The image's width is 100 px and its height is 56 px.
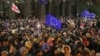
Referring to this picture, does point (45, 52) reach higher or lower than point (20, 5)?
higher

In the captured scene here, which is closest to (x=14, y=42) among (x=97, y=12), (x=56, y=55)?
(x=56, y=55)

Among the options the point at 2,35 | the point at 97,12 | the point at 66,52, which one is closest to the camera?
the point at 66,52

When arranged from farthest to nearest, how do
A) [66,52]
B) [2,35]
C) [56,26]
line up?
1. [56,26]
2. [2,35]
3. [66,52]

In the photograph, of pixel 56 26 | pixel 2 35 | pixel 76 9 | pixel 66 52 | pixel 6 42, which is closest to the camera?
pixel 66 52

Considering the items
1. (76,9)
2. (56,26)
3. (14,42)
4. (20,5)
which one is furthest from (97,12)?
(14,42)

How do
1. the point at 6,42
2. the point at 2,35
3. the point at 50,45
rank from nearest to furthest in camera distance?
the point at 50,45, the point at 6,42, the point at 2,35

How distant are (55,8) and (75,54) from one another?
168ft

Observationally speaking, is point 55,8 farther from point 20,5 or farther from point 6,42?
point 6,42

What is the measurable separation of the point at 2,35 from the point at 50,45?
3.96 metres

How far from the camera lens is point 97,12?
61.6 meters

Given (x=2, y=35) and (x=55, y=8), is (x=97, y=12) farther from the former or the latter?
(x=2, y=35)

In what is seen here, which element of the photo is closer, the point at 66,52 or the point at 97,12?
the point at 66,52

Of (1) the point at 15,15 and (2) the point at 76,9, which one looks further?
(2) the point at 76,9

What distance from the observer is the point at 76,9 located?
6638cm
